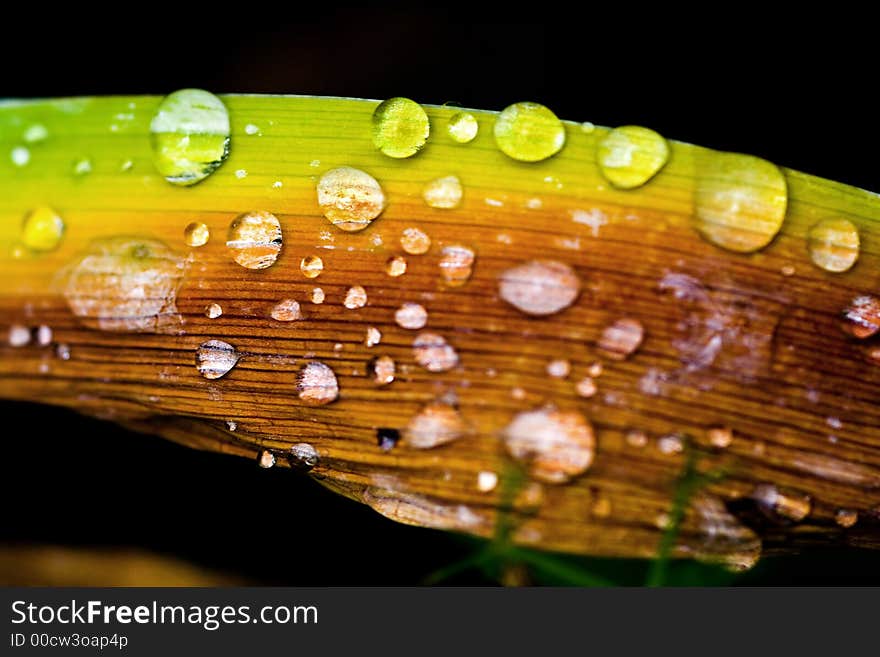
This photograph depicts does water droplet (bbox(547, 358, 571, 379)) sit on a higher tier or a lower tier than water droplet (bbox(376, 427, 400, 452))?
higher

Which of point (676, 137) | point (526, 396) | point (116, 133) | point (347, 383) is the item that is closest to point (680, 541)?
point (526, 396)

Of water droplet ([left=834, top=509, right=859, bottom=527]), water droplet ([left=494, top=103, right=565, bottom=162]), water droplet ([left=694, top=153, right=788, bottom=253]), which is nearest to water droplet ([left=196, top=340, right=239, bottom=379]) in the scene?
water droplet ([left=494, top=103, right=565, bottom=162])

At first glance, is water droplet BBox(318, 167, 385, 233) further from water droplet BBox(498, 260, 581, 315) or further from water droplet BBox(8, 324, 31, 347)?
water droplet BBox(8, 324, 31, 347)

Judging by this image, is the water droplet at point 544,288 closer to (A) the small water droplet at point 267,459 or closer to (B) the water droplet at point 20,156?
(A) the small water droplet at point 267,459

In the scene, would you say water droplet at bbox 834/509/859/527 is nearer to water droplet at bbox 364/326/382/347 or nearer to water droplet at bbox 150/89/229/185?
water droplet at bbox 364/326/382/347

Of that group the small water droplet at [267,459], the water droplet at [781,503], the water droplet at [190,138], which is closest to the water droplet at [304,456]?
the small water droplet at [267,459]

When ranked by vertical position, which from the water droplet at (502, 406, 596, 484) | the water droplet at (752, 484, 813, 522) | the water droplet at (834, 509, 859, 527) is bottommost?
the water droplet at (834, 509, 859, 527)

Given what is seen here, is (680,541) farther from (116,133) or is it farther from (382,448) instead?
(116,133)
